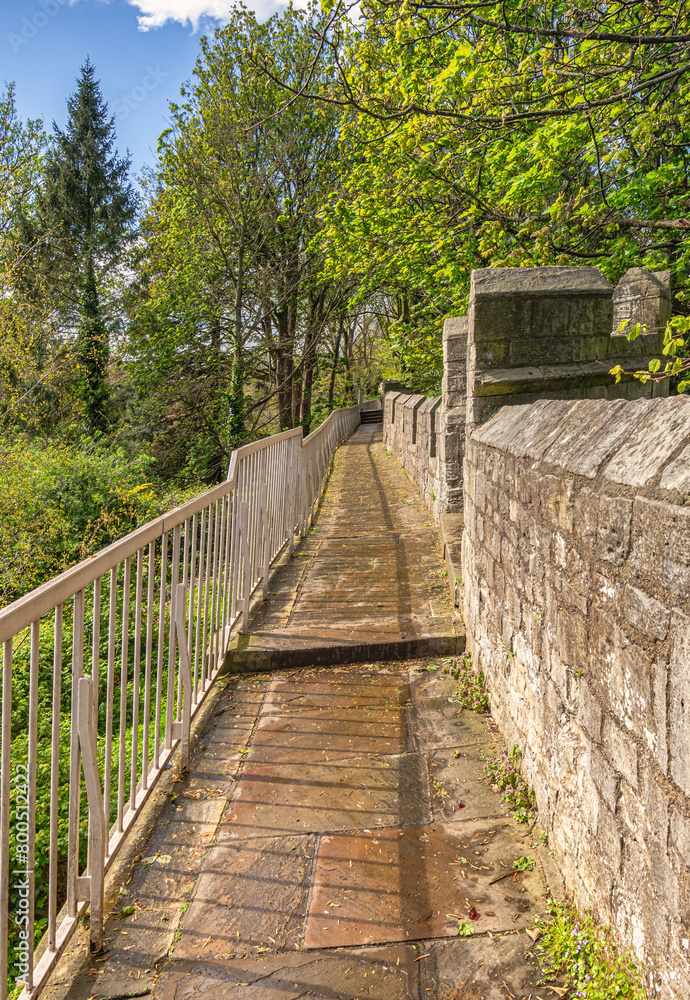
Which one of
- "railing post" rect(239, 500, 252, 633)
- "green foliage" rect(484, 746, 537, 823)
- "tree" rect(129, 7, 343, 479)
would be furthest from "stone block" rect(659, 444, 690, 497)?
"tree" rect(129, 7, 343, 479)

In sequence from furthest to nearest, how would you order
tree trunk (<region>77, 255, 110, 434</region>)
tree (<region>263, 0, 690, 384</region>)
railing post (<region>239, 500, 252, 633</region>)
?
tree trunk (<region>77, 255, 110, 434</region>) < tree (<region>263, 0, 690, 384</region>) < railing post (<region>239, 500, 252, 633</region>)

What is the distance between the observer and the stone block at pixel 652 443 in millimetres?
1507

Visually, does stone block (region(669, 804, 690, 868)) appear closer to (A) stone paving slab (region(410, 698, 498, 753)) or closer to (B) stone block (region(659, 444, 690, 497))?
(B) stone block (region(659, 444, 690, 497))

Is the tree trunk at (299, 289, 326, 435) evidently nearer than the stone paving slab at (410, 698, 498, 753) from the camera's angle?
No

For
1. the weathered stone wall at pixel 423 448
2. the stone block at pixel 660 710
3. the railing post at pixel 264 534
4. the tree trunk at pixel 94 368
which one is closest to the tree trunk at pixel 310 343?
the tree trunk at pixel 94 368

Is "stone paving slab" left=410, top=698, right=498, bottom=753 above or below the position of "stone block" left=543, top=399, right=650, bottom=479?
below

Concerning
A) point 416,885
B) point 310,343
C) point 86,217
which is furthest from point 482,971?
point 86,217

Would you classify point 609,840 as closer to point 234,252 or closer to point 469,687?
point 469,687

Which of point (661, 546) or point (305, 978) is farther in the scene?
point (305, 978)

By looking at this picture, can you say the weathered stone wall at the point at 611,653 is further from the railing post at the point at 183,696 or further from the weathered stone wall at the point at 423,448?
the weathered stone wall at the point at 423,448

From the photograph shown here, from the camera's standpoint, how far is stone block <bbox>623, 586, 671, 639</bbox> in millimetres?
1387

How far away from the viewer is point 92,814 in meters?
2.08

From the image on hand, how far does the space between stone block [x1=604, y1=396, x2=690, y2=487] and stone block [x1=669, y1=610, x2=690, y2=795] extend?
14.2 inches

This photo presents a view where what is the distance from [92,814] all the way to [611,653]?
1.66 metres
